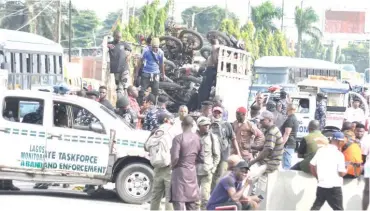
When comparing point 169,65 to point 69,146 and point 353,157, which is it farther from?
point 353,157

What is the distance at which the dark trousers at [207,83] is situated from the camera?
24788mm

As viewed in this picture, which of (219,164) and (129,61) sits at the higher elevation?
(129,61)

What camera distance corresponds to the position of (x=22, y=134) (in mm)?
17797

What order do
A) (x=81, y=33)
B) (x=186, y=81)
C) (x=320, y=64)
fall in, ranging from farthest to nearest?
1. (x=81, y=33)
2. (x=320, y=64)
3. (x=186, y=81)

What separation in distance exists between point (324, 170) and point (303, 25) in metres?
95.8

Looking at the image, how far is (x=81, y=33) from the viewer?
152 meters

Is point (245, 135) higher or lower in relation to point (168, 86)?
lower

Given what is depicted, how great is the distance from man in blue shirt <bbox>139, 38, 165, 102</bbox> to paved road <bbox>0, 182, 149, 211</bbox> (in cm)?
585

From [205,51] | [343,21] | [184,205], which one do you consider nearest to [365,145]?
[184,205]

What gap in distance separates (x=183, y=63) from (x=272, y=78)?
13758 mm

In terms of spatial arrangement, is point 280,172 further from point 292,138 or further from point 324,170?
point 292,138

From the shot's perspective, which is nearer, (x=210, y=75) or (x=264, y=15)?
(x=210, y=75)

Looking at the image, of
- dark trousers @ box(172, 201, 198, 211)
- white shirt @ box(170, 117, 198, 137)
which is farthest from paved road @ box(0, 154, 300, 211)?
dark trousers @ box(172, 201, 198, 211)

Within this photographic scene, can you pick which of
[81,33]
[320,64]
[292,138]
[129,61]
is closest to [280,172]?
[292,138]
